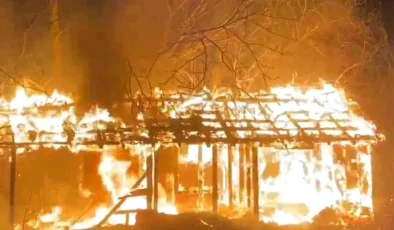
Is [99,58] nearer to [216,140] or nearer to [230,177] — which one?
[230,177]

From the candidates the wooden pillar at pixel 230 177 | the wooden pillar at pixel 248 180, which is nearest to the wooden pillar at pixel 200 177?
the wooden pillar at pixel 230 177

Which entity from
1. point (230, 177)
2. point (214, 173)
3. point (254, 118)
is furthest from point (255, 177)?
point (230, 177)

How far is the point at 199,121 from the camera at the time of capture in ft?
38.3

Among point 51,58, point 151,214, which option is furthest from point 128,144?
point 51,58

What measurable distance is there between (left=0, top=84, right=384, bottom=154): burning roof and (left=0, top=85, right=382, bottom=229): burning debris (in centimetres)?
2

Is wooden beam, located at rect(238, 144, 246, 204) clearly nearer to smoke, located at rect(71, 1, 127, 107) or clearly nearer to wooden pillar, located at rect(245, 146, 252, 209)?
wooden pillar, located at rect(245, 146, 252, 209)

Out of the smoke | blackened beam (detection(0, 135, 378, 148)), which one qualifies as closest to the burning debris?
blackened beam (detection(0, 135, 378, 148))

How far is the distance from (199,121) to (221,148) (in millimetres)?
1640

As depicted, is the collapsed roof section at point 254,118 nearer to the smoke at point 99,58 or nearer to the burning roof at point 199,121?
the burning roof at point 199,121

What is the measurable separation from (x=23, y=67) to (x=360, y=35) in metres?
10.2

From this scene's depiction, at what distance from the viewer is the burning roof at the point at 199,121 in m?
11.3

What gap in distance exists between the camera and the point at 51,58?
52.6ft

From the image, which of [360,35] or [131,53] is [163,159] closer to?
[131,53]

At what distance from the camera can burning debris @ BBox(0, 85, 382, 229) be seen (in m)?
11.4
